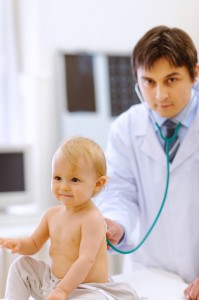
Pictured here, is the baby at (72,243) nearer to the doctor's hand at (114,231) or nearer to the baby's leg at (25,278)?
the baby's leg at (25,278)

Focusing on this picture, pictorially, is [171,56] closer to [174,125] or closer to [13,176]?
[174,125]

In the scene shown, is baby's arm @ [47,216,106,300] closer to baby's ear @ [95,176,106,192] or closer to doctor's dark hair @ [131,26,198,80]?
baby's ear @ [95,176,106,192]

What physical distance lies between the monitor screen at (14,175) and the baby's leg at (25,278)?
151cm

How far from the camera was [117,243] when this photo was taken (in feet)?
4.32

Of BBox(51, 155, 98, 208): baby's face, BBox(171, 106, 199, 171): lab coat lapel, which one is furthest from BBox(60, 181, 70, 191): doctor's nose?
BBox(171, 106, 199, 171): lab coat lapel

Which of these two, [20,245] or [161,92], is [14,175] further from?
[20,245]

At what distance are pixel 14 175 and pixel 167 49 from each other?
1.48m

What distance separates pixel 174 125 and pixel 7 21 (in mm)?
1689

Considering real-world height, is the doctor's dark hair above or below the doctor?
above

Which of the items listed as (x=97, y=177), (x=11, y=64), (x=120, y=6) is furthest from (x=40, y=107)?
(x=97, y=177)

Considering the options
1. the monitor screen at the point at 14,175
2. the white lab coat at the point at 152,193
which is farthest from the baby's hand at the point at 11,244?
the monitor screen at the point at 14,175

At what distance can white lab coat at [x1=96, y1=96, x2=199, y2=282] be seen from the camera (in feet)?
4.67

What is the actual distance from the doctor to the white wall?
4.08 ft

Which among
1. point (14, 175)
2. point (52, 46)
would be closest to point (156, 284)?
point (14, 175)
